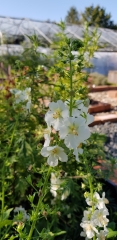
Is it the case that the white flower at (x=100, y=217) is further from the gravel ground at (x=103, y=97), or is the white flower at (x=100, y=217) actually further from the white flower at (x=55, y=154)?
the gravel ground at (x=103, y=97)

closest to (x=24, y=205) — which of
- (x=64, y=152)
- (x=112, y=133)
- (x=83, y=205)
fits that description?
(x=83, y=205)

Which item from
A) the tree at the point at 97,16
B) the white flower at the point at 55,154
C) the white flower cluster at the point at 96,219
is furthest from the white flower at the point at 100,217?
the tree at the point at 97,16

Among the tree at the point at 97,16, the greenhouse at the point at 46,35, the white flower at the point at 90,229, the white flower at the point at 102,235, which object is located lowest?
the white flower at the point at 102,235

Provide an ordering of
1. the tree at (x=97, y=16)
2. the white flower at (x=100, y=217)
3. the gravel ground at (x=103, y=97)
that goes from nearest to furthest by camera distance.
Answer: the white flower at (x=100, y=217) < the gravel ground at (x=103, y=97) < the tree at (x=97, y=16)

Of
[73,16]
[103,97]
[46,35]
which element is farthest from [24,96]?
[73,16]

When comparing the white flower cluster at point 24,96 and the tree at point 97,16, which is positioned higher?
the tree at point 97,16

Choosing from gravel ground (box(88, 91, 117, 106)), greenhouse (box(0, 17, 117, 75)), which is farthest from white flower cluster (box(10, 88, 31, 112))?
greenhouse (box(0, 17, 117, 75))

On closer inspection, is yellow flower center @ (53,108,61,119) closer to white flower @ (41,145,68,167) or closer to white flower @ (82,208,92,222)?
white flower @ (41,145,68,167)

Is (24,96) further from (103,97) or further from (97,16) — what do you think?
(97,16)
